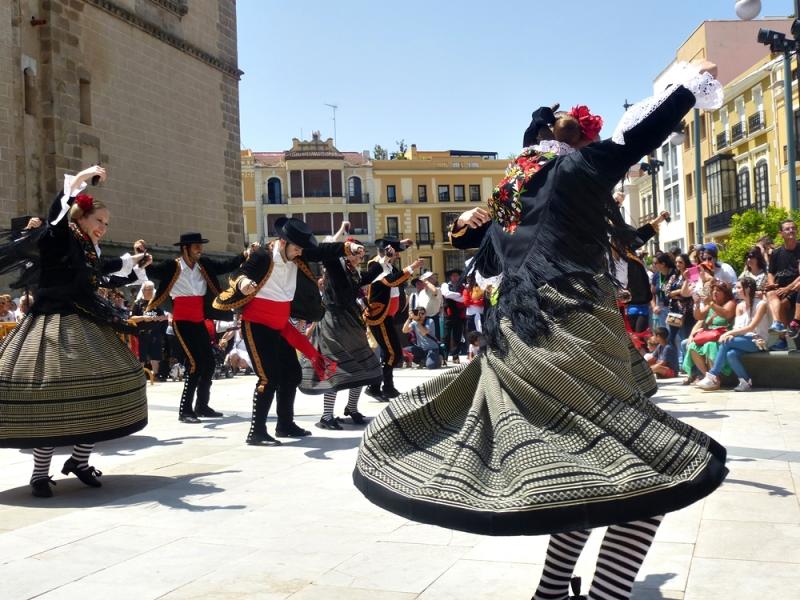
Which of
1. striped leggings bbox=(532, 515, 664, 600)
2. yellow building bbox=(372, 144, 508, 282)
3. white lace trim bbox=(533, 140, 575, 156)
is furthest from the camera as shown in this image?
yellow building bbox=(372, 144, 508, 282)

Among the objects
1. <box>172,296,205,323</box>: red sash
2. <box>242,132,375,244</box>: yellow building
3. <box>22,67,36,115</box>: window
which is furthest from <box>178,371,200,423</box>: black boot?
<box>242,132,375,244</box>: yellow building

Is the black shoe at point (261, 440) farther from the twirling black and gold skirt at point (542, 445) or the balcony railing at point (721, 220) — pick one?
the balcony railing at point (721, 220)

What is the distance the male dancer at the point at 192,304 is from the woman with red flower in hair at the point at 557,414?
21.3 feet

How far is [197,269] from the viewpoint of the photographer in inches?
376

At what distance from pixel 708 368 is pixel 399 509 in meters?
9.33

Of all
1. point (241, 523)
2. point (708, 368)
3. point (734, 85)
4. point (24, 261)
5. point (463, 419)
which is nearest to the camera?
point (463, 419)

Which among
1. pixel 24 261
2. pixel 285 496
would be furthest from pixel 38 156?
pixel 285 496

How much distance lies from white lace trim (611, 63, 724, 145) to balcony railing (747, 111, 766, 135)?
40508 millimetres

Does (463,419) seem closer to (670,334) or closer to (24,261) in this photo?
(24,261)

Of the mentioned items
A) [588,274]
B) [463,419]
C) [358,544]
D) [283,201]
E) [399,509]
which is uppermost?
[283,201]

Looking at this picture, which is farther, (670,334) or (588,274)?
(670,334)

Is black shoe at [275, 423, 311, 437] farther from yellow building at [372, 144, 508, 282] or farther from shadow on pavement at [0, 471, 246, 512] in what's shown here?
yellow building at [372, 144, 508, 282]

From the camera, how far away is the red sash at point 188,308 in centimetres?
941

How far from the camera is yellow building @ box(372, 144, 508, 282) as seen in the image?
70.6 meters
